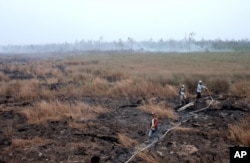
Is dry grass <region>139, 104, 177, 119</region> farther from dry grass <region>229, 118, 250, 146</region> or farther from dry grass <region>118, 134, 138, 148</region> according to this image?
dry grass <region>118, 134, 138, 148</region>

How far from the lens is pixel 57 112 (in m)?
14.3

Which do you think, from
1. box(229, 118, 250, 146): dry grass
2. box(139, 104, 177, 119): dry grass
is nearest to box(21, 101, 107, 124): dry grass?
box(139, 104, 177, 119): dry grass

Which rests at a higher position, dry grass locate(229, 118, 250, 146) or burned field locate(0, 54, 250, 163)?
dry grass locate(229, 118, 250, 146)

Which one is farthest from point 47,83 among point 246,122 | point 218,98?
point 246,122

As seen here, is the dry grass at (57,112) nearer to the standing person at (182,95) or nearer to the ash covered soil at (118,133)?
the ash covered soil at (118,133)

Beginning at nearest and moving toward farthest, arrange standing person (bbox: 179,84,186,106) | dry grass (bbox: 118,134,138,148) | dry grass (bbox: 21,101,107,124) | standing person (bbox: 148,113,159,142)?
dry grass (bbox: 118,134,138,148) → standing person (bbox: 148,113,159,142) → dry grass (bbox: 21,101,107,124) → standing person (bbox: 179,84,186,106)

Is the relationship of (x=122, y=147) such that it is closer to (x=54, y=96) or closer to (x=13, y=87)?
(x=54, y=96)

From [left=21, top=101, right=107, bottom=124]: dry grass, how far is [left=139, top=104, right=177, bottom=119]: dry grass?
1887 millimetres

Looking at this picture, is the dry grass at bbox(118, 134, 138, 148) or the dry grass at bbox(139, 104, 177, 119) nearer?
the dry grass at bbox(118, 134, 138, 148)

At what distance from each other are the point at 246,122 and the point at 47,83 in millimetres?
16721

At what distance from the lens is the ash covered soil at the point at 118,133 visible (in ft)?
30.5

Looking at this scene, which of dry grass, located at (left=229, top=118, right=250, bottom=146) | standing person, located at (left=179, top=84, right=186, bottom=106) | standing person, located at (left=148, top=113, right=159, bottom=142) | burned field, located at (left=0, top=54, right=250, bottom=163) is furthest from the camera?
standing person, located at (left=179, top=84, right=186, bottom=106)

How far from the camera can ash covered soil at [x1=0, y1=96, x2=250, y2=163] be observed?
30.5 ft

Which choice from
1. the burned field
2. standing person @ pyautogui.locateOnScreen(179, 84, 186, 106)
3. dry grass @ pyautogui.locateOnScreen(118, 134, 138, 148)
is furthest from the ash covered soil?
standing person @ pyautogui.locateOnScreen(179, 84, 186, 106)
